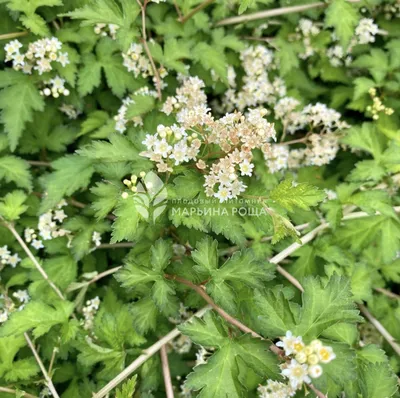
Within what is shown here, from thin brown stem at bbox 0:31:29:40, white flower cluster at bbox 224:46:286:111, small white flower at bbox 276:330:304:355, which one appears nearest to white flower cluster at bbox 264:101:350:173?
white flower cluster at bbox 224:46:286:111

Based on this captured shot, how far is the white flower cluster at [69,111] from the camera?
3.43 metres

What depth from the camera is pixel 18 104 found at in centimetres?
299

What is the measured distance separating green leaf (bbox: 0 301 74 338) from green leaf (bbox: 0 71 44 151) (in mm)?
1086

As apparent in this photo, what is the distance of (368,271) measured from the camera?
3008 mm

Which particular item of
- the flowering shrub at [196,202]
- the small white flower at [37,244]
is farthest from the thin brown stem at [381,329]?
the small white flower at [37,244]

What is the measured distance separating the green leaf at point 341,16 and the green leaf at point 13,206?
2.47 metres

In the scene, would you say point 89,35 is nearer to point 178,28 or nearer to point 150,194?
point 178,28

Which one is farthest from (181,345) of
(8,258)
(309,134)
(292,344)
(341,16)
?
(341,16)

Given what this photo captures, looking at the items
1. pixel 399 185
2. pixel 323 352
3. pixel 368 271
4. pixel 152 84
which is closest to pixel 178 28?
pixel 152 84

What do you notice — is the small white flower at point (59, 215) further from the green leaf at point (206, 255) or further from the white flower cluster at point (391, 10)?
the white flower cluster at point (391, 10)

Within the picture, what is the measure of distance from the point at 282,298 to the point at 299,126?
1.84m

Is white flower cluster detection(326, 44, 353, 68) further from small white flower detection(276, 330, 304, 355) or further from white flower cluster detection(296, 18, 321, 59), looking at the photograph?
small white flower detection(276, 330, 304, 355)

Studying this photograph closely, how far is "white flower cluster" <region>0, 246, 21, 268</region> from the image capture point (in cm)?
303

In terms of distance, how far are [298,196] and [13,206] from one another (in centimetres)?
190
